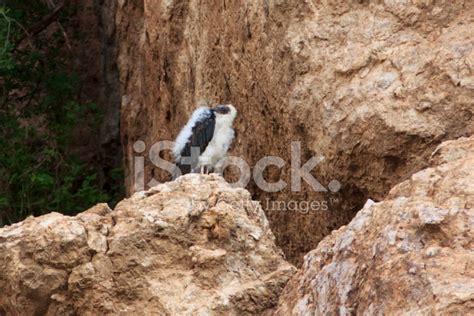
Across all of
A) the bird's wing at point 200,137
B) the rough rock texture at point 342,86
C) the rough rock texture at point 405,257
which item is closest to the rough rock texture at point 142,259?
Answer: the rough rock texture at point 405,257

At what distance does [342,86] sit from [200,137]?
1451 mm

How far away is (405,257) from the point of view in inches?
206

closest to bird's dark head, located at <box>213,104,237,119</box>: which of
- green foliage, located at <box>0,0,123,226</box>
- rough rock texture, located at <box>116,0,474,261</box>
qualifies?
rough rock texture, located at <box>116,0,474,261</box>

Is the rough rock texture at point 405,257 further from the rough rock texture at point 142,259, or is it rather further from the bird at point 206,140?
the bird at point 206,140

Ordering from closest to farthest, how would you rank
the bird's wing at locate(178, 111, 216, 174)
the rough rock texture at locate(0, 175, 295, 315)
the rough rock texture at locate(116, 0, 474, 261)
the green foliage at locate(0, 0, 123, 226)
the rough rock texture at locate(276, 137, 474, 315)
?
the rough rock texture at locate(276, 137, 474, 315), the rough rock texture at locate(0, 175, 295, 315), the rough rock texture at locate(116, 0, 474, 261), the bird's wing at locate(178, 111, 216, 174), the green foliage at locate(0, 0, 123, 226)

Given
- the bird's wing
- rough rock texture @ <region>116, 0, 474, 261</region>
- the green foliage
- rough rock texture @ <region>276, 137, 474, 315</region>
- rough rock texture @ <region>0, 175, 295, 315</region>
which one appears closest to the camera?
rough rock texture @ <region>276, 137, 474, 315</region>

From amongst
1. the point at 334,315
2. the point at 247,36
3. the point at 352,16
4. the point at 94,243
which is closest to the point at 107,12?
the point at 247,36

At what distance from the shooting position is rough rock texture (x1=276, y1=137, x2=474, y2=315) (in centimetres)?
504

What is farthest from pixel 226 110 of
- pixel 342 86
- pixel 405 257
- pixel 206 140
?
pixel 405 257

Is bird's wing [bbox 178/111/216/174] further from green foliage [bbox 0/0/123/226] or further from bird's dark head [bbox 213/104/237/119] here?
green foliage [bbox 0/0/123/226]

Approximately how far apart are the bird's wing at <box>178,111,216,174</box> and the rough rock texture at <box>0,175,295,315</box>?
3.00m

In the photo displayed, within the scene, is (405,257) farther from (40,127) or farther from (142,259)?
(40,127)

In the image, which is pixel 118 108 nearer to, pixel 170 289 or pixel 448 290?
pixel 170 289

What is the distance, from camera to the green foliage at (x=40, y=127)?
14055 mm
